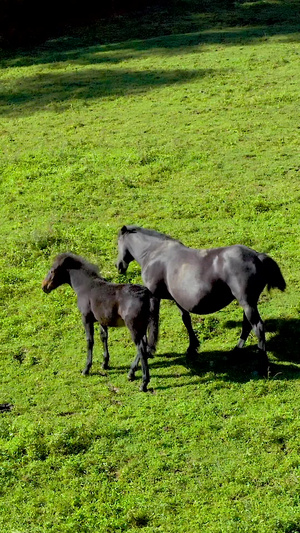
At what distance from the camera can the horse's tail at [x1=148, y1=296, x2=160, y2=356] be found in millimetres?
10070

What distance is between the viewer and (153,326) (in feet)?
33.1

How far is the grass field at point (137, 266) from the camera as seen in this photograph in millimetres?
7633

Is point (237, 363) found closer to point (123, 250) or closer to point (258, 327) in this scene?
point (258, 327)

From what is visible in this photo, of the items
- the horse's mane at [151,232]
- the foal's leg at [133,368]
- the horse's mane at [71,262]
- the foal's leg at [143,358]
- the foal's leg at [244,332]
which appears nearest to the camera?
the foal's leg at [143,358]

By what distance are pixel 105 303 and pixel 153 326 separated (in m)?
0.96

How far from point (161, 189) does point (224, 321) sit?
18.8 ft

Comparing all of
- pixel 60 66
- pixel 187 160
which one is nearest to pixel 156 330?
pixel 187 160

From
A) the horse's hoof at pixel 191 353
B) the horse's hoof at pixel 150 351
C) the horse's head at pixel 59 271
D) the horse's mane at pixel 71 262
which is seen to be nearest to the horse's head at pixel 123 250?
the horse's mane at pixel 71 262

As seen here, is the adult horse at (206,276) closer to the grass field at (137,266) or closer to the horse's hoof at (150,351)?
the horse's hoof at (150,351)

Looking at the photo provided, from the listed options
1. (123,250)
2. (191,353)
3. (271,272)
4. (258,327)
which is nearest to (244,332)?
(258,327)

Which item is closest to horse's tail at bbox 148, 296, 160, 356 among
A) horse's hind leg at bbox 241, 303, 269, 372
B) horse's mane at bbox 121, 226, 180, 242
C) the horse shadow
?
the horse shadow

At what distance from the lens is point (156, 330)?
1010 centimetres

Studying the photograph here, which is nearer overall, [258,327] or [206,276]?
[258,327]

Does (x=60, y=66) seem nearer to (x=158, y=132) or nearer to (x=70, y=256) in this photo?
(x=158, y=132)
